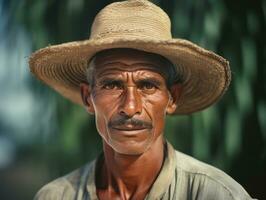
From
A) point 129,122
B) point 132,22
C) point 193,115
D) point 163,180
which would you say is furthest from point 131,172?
point 193,115

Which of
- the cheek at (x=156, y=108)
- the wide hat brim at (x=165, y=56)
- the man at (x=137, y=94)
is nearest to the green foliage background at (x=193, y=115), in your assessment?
the wide hat brim at (x=165, y=56)

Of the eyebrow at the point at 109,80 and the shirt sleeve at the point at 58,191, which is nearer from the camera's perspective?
the eyebrow at the point at 109,80

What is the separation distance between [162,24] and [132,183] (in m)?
0.53

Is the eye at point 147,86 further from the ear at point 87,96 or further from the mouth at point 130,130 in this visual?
the ear at point 87,96

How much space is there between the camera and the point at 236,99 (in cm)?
331

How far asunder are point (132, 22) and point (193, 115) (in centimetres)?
148

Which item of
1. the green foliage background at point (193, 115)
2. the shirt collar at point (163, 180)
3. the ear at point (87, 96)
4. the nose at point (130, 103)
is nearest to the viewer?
the nose at point (130, 103)

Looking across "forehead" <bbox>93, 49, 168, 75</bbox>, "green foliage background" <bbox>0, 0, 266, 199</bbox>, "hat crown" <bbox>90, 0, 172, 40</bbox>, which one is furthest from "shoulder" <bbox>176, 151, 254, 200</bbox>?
"green foliage background" <bbox>0, 0, 266, 199</bbox>

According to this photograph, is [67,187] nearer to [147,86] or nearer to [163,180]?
[163,180]

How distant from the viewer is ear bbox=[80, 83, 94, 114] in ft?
6.79

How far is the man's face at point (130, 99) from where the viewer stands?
1845 mm

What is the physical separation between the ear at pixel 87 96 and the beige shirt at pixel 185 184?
0.23 meters

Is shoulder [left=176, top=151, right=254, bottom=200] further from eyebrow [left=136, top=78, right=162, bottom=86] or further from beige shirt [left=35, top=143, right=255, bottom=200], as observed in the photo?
eyebrow [left=136, top=78, right=162, bottom=86]

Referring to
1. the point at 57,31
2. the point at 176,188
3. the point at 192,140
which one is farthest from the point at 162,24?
the point at 57,31
